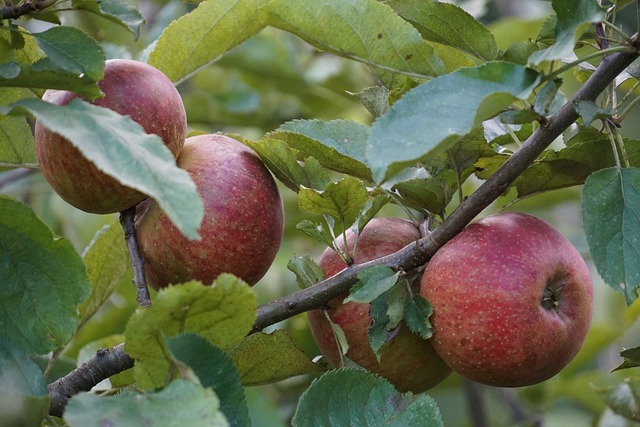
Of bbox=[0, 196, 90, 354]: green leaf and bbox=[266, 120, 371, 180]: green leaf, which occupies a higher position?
bbox=[266, 120, 371, 180]: green leaf

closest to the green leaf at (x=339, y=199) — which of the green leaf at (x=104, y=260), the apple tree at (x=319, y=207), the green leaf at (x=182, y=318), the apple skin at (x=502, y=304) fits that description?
the apple tree at (x=319, y=207)

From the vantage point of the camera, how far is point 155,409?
0.69 metres

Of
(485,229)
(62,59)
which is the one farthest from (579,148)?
(62,59)

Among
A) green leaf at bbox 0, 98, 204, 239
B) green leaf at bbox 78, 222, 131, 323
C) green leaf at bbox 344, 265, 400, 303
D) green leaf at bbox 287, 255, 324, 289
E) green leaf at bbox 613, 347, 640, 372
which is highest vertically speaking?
green leaf at bbox 0, 98, 204, 239

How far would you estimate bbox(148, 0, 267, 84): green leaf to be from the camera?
105cm

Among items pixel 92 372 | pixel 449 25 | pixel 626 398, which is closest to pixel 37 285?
pixel 92 372

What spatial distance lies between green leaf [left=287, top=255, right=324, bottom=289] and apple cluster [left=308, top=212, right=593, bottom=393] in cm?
4

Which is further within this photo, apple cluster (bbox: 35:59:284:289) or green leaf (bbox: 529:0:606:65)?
apple cluster (bbox: 35:59:284:289)

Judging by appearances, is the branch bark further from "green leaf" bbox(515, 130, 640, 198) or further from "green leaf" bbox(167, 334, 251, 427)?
"green leaf" bbox(167, 334, 251, 427)

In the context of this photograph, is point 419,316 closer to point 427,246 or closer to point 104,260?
point 427,246

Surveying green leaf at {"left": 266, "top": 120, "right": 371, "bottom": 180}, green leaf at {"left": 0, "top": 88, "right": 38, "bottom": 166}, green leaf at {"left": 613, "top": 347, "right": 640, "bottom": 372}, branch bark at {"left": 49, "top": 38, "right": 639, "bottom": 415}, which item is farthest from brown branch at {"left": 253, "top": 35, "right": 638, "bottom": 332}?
green leaf at {"left": 0, "top": 88, "right": 38, "bottom": 166}

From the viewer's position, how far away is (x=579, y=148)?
38.3 inches

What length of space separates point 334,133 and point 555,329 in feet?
1.10

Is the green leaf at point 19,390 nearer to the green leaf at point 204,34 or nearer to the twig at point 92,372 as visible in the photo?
the twig at point 92,372
